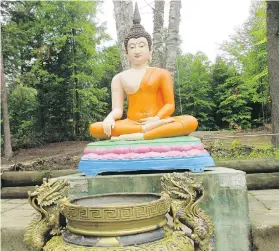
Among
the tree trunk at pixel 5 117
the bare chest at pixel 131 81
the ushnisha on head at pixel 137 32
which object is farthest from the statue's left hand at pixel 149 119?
the tree trunk at pixel 5 117

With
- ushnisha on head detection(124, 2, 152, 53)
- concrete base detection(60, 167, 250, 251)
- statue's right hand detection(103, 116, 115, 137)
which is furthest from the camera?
ushnisha on head detection(124, 2, 152, 53)

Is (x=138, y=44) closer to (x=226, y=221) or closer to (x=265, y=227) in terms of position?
(x=226, y=221)

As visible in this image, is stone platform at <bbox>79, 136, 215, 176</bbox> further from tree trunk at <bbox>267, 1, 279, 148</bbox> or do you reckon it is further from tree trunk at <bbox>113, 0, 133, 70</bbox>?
tree trunk at <bbox>267, 1, 279, 148</bbox>

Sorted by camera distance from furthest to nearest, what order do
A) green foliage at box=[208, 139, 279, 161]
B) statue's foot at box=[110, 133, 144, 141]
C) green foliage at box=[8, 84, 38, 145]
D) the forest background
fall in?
the forest background → green foliage at box=[8, 84, 38, 145] → green foliage at box=[208, 139, 279, 161] → statue's foot at box=[110, 133, 144, 141]

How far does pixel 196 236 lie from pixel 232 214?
69cm

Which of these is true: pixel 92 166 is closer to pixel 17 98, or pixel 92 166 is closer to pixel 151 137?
pixel 151 137

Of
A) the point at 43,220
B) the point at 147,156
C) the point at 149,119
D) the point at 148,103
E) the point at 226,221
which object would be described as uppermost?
the point at 148,103

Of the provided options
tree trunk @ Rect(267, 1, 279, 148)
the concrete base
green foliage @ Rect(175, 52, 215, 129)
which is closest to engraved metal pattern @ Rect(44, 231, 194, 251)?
the concrete base

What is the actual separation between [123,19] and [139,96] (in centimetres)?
279

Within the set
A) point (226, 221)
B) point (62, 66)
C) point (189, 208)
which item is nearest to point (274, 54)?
point (226, 221)

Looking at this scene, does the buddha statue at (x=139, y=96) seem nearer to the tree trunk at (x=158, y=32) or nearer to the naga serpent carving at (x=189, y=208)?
the naga serpent carving at (x=189, y=208)

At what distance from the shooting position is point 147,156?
2.85 meters

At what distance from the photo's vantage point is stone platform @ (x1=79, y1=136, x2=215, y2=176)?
2809mm

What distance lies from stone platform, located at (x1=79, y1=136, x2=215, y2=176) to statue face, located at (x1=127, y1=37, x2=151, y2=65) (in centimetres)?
85
